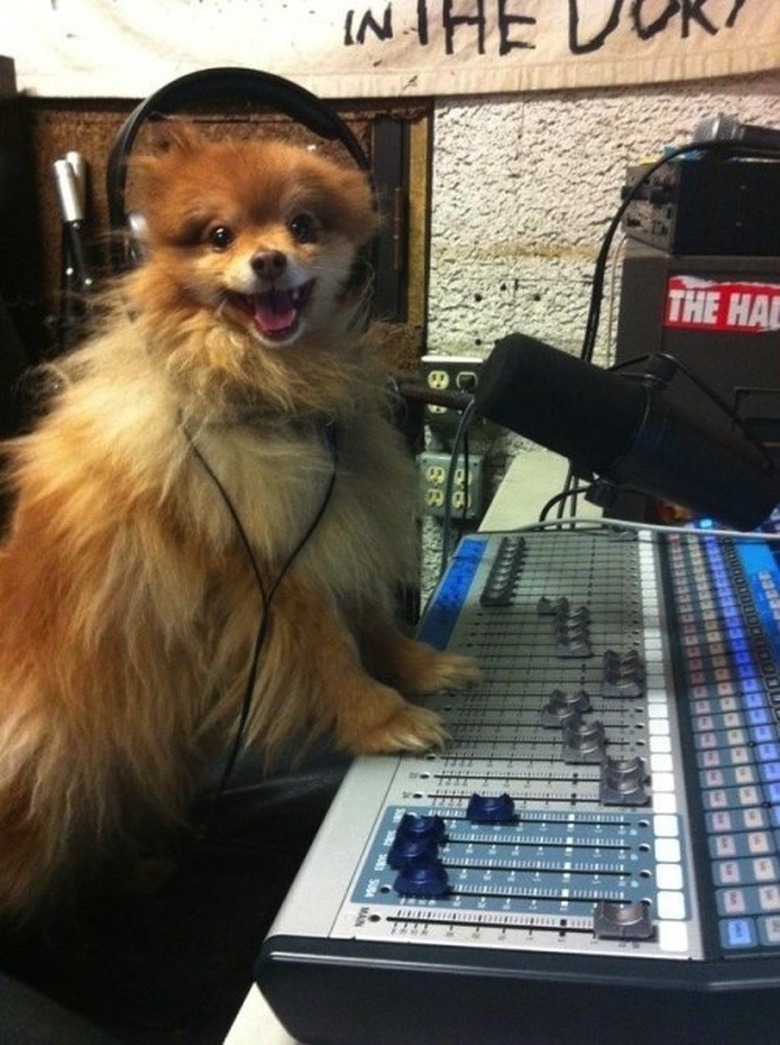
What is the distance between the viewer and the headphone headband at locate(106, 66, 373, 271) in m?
0.78

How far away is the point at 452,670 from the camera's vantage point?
2.34 feet

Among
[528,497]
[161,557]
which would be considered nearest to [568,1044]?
[161,557]

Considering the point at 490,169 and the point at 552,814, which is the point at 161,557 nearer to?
the point at 552,814

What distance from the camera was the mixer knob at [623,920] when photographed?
0.40 meters

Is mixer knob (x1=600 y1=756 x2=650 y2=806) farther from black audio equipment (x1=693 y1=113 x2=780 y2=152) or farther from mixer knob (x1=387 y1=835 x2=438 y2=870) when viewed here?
black audio equipment (x1=693 y1=113 x2=780 y2=152)

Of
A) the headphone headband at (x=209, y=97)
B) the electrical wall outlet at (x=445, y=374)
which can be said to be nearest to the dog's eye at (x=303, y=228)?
the headphone headband at (x=209, y=97)

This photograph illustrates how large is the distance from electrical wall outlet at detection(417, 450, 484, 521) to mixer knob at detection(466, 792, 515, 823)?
107 centimetres

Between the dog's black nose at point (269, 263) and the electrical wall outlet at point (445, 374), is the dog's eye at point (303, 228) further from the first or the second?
the electrical wall outlet at point (445, 374)

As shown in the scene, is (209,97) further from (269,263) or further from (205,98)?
A: (269,263)

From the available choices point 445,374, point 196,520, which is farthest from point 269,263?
point 445,374

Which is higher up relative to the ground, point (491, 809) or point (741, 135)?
point (741, 135)

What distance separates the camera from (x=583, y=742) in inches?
21.5

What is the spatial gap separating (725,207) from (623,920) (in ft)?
A: 2.50

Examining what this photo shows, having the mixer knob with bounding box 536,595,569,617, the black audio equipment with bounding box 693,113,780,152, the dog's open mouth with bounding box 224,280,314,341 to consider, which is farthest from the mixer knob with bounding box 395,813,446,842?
the black audio equipment with bounding box 693,113,780,152
